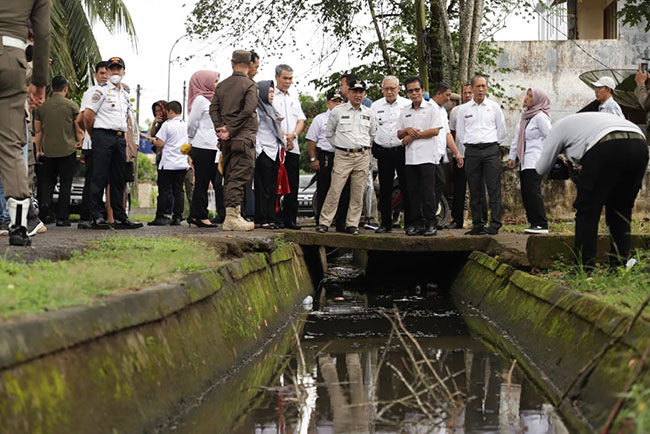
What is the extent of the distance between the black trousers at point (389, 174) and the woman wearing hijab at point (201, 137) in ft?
6.91

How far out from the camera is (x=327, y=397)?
5.29 meters

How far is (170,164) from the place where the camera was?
1355 centimetres

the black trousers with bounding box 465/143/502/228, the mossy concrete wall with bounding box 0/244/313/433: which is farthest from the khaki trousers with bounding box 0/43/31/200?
the black trousers with bounding box 465/143/502/228

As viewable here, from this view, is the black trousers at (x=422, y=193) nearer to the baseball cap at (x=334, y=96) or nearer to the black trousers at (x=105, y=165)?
the baseball cap at (x=334, y=96)

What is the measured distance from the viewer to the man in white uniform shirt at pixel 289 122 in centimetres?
1226

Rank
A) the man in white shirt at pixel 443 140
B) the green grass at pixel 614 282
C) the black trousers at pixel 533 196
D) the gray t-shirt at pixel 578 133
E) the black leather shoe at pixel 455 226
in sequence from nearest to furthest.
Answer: the green grass at pixel 614 282 → the gray t-shirt at pixel 578 133 → the black trousers at pixel 533 196 → the man in white shirt at pixel 443 140 → the black leather shoe at pixel 455 226

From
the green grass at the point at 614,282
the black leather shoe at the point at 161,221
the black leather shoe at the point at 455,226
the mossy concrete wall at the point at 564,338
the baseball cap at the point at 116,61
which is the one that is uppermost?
the baseball cap at the point at 116,61

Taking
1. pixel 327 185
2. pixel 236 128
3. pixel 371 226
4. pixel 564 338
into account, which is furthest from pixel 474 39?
pixel 564 338

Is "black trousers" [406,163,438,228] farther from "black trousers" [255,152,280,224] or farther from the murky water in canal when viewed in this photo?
the murky water in canal

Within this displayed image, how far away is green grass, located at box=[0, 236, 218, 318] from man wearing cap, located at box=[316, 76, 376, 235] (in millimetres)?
3822

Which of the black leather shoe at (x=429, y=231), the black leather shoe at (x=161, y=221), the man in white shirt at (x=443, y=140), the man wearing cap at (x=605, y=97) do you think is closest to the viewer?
the man wearing cap at (x=605, y=97)

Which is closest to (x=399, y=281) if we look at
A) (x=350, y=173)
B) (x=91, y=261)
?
(x=350, y=173)

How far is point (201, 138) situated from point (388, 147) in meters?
2.33

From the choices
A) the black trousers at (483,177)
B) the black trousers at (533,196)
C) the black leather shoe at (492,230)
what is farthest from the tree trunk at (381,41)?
the black leather shoe at (492,230)
